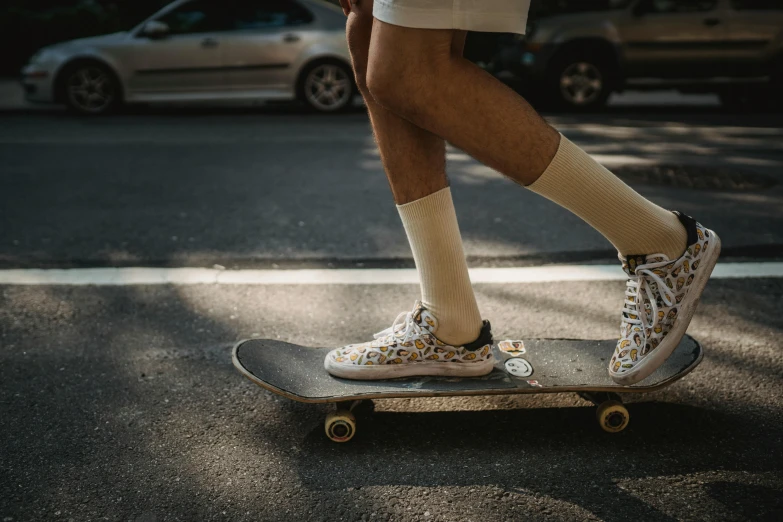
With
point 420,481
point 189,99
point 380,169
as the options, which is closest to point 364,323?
point 420,481

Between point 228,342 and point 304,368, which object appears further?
point 228,342

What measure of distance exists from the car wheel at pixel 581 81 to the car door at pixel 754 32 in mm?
1564

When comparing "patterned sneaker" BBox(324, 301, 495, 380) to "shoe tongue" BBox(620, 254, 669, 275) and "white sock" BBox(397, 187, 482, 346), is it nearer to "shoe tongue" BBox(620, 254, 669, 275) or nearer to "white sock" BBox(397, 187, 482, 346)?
"white sock" BBox(397, 187, 482, 346)

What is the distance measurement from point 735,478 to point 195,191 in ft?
13.2

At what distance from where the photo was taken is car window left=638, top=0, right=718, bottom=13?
981 cm

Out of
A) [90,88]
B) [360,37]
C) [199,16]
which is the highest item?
[360,37]

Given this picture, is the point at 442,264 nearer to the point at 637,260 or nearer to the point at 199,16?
the point at 637,260

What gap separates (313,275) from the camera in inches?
140

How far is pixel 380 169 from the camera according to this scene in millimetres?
5883

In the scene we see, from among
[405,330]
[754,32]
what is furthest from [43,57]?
[405,330]

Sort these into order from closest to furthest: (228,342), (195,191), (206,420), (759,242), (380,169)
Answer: (206,420) → (228,342) → (759,242) → (195,191) → (380,169)

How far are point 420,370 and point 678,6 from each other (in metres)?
9.05

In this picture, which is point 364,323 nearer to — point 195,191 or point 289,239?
point 289,239

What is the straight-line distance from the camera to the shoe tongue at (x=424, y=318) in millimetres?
2203
